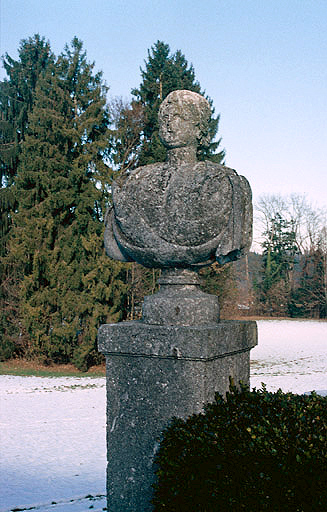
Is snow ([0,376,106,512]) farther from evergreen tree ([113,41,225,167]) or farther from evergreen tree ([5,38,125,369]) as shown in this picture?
evergreen tree ([113,41,225,167])

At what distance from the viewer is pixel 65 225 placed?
16531mm

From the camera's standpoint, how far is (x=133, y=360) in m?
3.37

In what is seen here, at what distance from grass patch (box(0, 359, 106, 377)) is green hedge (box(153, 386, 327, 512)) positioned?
493 inches

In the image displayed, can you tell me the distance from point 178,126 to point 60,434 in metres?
6.34

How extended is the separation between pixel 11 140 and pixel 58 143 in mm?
3966

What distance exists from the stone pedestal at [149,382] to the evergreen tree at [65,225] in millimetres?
11865

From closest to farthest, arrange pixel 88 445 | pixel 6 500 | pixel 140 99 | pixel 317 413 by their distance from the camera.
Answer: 1. pixel 317 413
2. pixel 6 500
3. pixel 88 445
4. pixel 140 99

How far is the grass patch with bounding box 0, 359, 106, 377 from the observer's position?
1502 centimetres

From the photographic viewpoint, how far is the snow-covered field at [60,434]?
5.58 meters

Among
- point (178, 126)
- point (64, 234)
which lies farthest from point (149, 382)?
point (64, 234)

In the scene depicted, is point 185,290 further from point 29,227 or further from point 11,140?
point 11,140

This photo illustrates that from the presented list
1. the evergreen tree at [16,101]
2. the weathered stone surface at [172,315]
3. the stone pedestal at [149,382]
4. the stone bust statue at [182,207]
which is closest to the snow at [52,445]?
the stone pedestal at [149,382]

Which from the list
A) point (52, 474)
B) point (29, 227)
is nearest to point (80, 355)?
point (29, 227)

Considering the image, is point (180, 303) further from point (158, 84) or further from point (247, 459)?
point (158, 84)
